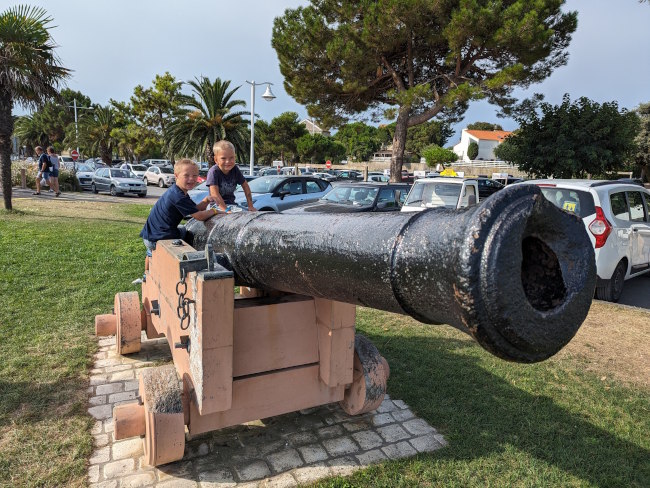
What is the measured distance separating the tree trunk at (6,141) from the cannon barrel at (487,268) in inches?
510

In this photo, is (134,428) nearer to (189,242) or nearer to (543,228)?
(189,242)

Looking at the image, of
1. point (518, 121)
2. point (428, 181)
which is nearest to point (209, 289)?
point (428, 181)

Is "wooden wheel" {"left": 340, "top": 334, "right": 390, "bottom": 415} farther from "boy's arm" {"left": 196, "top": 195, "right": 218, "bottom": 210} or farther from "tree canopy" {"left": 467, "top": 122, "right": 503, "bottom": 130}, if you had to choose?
"tree canopy" {"left": 467, "top": 122, "right": 503, "bottom": 130}

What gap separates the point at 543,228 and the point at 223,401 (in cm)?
183

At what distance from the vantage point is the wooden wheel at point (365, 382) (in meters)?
2.88

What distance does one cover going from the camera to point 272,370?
2.68 m

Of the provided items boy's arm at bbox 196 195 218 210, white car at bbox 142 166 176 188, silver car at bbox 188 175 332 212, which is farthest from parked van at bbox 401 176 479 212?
white car at bbox 142 166 176 188

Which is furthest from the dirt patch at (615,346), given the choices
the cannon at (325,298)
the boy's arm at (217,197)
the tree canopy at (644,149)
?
the tree canopy at (644,149)

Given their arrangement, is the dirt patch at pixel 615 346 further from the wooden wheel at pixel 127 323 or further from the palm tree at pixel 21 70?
the palm tree at pixel 21 70

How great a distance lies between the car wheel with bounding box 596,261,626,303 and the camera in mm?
6262

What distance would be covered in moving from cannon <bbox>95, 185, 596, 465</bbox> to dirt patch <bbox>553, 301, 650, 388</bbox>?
2.33m

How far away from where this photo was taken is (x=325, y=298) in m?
1.89

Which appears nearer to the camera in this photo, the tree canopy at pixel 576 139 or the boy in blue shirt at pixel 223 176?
the boy in blue shirt at pixel 223 176

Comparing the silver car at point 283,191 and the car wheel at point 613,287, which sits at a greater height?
the silver car at point 283,191
